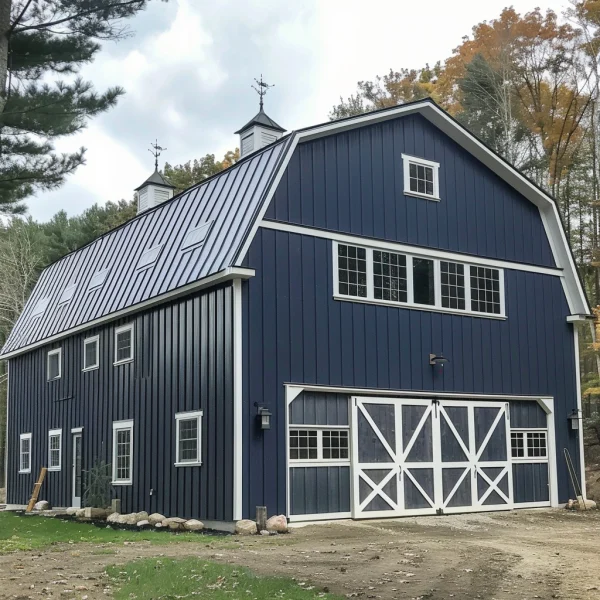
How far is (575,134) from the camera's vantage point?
3306 centimetres

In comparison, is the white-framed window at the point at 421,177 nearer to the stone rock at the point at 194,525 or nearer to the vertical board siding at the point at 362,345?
the vertical board siding at the point at 362,345

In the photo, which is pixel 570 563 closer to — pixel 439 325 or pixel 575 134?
pixel 439 325

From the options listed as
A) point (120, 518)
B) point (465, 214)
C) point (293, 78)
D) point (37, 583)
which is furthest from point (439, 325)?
point (37, 583)

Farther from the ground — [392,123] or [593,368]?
[392,123]

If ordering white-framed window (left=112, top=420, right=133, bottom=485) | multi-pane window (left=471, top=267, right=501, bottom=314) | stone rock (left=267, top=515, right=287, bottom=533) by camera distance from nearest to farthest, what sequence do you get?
stone rock (left=267, top=515, right=287, bottom=533) < white-framed window (left=112, top=420, right=133, bottom=485) < multi-pane window (left=471, top=267, right=501, bottom=314)

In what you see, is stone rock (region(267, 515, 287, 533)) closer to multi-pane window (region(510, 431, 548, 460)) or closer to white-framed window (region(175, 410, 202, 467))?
white-framed window (region(175, 410, 202, 467))

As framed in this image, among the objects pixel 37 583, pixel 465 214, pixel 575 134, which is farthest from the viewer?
pixel 575 134

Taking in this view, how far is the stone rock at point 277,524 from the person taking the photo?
14.0 metres

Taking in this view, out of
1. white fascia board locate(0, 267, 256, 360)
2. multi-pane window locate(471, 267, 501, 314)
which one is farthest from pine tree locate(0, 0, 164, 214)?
multi-pane window locate(471, 267, 501, 314)

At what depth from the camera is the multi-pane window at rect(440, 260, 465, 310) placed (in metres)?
17.8

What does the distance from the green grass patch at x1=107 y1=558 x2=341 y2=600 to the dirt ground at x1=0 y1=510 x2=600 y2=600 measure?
250 millimetres

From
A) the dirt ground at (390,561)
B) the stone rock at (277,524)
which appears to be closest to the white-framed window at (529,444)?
the dirt ground at (390,561)

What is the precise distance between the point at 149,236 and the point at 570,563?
38.6 feet

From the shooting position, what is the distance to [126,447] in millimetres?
18156
